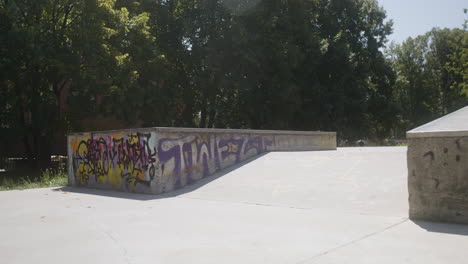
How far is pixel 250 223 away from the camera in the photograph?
6.25m

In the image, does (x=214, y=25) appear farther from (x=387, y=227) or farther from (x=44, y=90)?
(x=387, y=227)

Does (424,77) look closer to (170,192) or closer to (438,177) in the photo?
(170,192)

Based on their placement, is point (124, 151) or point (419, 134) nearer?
point (419, 134)

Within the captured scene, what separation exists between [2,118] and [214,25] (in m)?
13.5

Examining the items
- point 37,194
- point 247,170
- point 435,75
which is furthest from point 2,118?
point 435,75

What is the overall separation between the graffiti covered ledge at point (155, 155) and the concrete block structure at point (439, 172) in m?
5.99

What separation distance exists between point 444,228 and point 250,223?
105 inches

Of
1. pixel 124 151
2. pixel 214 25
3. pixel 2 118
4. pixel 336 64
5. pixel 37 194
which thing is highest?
pixel 214 25

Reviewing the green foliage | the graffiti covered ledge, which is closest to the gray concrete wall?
the graffiti covered ledge

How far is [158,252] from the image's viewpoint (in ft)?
15.3

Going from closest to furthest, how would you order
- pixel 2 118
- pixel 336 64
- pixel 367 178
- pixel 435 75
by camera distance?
pixel 367 178
pixel 2 118
pixel 336 64
pixel 435 75

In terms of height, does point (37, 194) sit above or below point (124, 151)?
below

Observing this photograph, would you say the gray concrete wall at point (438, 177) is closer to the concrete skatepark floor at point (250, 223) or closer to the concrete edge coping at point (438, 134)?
the concrete edge coping at point (438, 134)

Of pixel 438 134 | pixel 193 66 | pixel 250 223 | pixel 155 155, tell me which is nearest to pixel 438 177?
pixel 438 134
